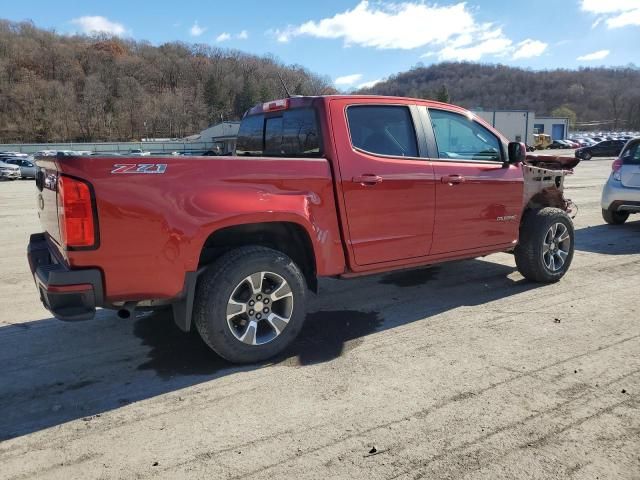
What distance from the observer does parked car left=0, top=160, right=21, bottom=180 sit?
1339 inches

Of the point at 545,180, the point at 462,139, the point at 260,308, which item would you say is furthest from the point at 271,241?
the point at 545,180

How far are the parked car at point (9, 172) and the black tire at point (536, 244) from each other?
36526 millimetres

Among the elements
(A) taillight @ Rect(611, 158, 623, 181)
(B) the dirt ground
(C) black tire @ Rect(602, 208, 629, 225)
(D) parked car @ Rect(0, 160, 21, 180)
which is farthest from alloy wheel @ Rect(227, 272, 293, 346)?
(D) parked car @ Rect(0, 160, 21, 180)

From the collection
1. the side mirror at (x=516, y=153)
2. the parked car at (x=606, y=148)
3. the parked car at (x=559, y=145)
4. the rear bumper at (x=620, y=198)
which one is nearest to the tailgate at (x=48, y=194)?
the side mirror at (x=516, y=153)

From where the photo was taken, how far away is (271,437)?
2943 millimetres

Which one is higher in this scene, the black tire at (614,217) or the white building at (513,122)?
the white building at (513,122)

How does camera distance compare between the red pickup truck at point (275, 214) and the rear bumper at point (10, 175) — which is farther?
the rear bumper at point (10, 175)

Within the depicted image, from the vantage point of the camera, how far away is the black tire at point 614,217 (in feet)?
32.5

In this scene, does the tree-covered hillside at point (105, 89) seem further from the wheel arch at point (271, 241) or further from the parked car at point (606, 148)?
the wheel arch at point (271, 241)

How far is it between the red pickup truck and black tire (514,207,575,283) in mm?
58

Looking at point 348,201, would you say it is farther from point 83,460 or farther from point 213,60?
point 213,60

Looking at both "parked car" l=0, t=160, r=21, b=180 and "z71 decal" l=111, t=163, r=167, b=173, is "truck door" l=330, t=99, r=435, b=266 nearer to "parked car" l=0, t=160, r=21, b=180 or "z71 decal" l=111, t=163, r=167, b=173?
"z71 decal" l=111, t=163, r=167, b=173

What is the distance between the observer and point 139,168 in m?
3.24

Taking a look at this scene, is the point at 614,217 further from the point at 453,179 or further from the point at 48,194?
the point at 48,194
